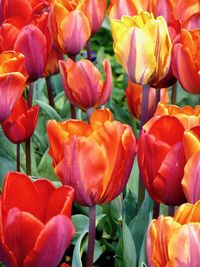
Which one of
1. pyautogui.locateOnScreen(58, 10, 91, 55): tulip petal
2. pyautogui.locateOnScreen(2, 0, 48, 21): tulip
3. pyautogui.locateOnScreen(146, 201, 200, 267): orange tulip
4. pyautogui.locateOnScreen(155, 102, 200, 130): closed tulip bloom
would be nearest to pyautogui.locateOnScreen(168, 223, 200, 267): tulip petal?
pyautogui.locateOnScreen(146, 201, 200, 267): orange tulip

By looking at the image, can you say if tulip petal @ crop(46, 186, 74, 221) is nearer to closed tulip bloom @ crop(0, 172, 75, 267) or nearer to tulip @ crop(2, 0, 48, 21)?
closed tulip bloom @ crop(0, 172, 75, 267)

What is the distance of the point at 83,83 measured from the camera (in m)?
1.43

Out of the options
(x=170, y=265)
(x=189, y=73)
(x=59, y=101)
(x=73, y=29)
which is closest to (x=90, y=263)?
(x=170, y=265)

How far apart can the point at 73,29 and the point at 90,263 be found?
0.56 meters

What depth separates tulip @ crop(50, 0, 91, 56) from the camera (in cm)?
153

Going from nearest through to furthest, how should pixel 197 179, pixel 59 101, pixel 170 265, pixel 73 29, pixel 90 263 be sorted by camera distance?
1. pixel 170 265
2. pixel 197 179
3. pixel 90 263
4. pixel 73 29
5. pixel 59 101

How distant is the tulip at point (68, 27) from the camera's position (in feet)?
5.01

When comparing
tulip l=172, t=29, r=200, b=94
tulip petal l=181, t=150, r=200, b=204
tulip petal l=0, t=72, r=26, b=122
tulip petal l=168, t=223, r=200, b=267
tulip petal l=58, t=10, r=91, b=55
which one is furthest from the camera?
tulip petal l=58, t=10, r=91, b=55

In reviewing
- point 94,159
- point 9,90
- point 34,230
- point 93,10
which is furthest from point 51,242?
point 93,10

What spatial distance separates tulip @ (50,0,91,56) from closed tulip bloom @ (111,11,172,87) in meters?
0.21

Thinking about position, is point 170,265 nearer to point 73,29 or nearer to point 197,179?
point 197,179

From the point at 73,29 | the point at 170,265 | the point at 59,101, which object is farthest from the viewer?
the point at 59,101

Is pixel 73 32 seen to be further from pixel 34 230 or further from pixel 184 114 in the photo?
pixel 34 230

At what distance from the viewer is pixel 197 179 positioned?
1.01m
